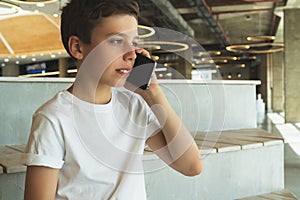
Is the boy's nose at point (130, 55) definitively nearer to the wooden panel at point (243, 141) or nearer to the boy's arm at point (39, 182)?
the boy's arm at point (39, 182)

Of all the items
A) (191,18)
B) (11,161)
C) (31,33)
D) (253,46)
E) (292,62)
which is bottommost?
(253,46)

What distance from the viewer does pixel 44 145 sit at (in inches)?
31.7

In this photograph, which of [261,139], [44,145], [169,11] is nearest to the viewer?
[44,145]

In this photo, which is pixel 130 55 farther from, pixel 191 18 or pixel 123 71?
pixel 191 18

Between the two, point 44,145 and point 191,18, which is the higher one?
point 44,145

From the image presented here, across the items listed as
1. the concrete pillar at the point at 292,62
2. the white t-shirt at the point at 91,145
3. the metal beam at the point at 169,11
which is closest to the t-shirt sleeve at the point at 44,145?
the white t-shirt at the point at 91,145

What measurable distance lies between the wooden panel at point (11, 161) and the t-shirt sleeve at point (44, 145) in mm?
596

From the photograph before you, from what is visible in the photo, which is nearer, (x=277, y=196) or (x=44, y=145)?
(x=44, y=145)

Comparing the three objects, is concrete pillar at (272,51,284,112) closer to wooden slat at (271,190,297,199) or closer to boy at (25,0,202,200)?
wooden slat at (271,190,297,199)

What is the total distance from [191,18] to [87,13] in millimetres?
14101

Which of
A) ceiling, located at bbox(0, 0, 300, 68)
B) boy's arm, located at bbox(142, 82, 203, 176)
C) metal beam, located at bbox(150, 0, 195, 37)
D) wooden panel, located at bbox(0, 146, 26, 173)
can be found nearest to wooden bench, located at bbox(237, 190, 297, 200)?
wooden panel, located at bbox(0, 146, 26, 173)

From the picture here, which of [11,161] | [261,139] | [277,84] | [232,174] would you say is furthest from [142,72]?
[277,84]

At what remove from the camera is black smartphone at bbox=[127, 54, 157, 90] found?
83 cm

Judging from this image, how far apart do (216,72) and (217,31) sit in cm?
1446
